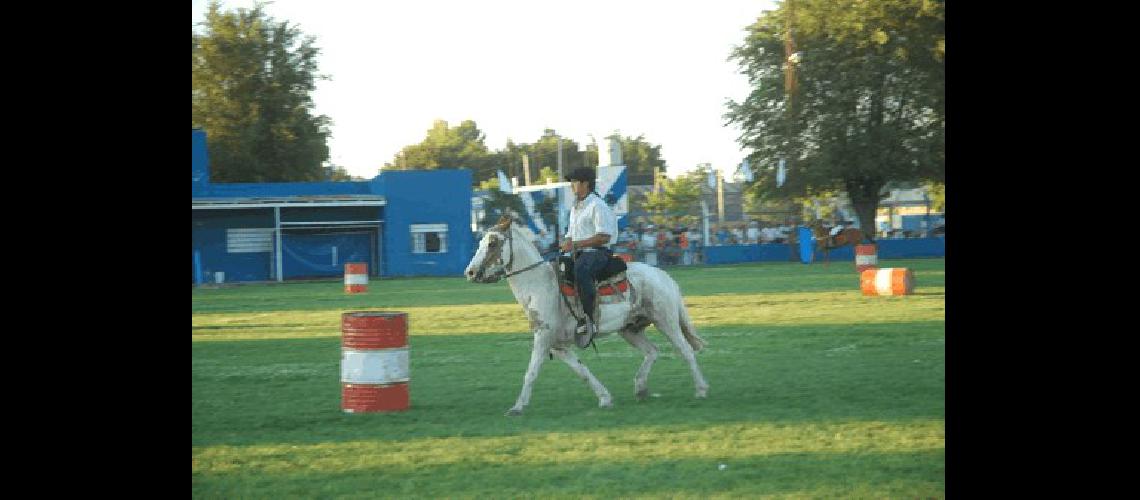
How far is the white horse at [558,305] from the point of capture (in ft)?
39.1

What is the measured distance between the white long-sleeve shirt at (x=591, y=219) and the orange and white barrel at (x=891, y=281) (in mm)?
16678

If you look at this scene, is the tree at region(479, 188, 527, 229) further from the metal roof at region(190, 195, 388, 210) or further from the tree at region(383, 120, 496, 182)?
the tree at region(383, 120, 496, 182)

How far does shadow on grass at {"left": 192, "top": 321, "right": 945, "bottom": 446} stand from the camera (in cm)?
1123

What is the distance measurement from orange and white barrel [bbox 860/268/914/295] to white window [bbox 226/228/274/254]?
29.8 metres

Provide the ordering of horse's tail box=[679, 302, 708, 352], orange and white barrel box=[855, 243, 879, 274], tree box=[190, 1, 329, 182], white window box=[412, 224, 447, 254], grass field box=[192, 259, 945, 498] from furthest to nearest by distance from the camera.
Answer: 1. tree box=[190, 1, 329, 182]
2. white window box=[412, 224, 447, 254]
3. orange and white barrel box=[855, 243, 879, 274]
4. horse's tail box=[679, 302, 708, 352]
5. grass field box=[192, 259, 945, 498]

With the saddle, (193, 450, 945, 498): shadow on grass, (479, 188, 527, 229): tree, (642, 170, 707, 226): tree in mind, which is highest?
(642, 170, 707, 226): tree

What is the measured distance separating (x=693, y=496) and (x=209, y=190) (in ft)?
157

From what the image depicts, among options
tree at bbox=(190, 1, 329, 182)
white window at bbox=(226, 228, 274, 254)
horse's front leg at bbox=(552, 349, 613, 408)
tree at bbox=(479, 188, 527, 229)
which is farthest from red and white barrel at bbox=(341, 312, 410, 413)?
tree at bbox=(190, 1, 329, 182)

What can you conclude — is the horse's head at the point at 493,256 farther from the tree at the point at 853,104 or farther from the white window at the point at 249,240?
the tree at the point at 853,104

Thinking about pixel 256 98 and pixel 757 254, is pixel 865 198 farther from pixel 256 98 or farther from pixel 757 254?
pixel 256 98

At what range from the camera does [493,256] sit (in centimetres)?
1196
